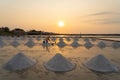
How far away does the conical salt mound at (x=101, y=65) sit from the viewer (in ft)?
42.6

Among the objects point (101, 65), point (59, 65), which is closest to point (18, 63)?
point (59, 65)

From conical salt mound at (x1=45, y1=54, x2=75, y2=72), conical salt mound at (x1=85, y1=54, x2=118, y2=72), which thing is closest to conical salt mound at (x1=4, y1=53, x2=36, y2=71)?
conical salt mound at (x1=45, y1=54, x2=75, y2=72)

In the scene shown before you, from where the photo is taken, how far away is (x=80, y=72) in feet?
40.8

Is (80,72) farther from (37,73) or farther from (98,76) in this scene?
(37,73)

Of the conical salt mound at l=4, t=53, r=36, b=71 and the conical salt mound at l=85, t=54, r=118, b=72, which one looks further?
the conical salt mound at l=4, t=53, r=36, b=71

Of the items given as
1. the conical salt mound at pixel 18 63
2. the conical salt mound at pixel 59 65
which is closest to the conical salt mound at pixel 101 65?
the conical salt mound at pixel 59 65

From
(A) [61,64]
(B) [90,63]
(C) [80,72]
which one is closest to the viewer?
(C) [80,72]

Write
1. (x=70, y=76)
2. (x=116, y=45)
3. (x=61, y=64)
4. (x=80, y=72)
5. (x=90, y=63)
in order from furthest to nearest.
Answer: (x=116, y=45), (x=90, y=63), (x=61, y=64), (x=80, y=72), (x=70, y=76)

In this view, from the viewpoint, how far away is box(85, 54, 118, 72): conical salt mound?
12987 mm

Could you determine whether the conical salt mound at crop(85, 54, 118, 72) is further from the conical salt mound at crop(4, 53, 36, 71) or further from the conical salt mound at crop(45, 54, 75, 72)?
the conical salt mound at crop(4, 53, 36, 71)

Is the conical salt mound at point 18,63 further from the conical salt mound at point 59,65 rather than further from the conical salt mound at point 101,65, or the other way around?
the conical salt mound at point 101,65

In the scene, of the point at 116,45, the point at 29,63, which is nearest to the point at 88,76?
the point at 29,63

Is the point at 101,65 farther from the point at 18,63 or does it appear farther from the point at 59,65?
the point at 18,63

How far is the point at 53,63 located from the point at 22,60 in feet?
7.68
